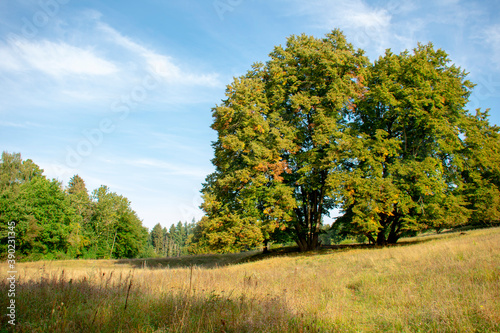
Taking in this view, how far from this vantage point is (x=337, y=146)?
1894cm

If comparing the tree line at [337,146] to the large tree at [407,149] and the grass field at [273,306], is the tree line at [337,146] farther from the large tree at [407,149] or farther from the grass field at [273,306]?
the grass field at [273,306]

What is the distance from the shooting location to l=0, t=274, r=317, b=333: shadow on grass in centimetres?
454

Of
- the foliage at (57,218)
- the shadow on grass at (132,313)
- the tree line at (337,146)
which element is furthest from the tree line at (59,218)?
the shadow on grass at (132,313)

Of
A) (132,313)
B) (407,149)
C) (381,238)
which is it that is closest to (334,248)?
(381,238)

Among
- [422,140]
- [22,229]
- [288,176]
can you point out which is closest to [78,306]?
[288,176]

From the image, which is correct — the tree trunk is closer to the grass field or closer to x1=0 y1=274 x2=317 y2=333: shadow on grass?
the grass field

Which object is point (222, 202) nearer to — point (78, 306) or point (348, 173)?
point (348, 173)

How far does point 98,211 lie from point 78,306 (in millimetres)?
61934

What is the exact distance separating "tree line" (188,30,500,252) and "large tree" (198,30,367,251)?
0.08 meters

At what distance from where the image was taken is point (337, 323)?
18.0 feet

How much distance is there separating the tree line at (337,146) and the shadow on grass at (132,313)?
11381mm

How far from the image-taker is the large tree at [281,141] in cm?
1836

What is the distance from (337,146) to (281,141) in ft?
12.5

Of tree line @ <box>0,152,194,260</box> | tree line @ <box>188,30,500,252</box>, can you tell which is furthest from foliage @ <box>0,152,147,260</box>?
tree line @ <box>188,30,500,252</box>
